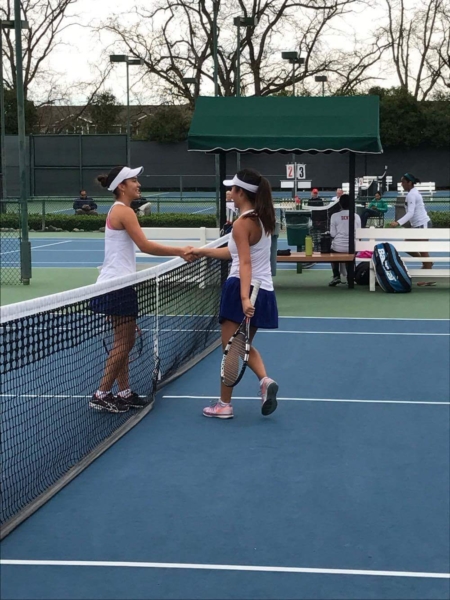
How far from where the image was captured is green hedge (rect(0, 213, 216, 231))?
98.4ft

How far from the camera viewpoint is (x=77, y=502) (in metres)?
5.61

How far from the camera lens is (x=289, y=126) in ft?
50.1

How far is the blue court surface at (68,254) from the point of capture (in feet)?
64.9

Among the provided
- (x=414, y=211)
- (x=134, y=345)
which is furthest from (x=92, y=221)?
(x=134, y=345)

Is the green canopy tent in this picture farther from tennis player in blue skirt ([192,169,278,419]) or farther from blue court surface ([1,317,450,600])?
tennis player in blue skirt ([192,169,278,419])

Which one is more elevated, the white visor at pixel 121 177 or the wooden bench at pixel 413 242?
the white visor at pixel 121 177

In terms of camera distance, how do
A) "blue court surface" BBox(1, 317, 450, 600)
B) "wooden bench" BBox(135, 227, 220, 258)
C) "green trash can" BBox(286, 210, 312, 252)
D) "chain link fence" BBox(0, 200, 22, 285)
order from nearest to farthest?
"blue court surface" BBox(1, 317, 450, 600), "wooden bench" BBox(135, 227, 220, 258), "green trash can" BBox(286, 210, 312, 252), "chain link fence" BBox(0, 200, 22, 285)

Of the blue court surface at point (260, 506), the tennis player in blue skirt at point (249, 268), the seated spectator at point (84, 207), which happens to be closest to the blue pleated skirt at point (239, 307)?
the tennis player in blue skirt at point (249, 268)

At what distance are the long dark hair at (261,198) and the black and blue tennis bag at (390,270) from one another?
8449 mm

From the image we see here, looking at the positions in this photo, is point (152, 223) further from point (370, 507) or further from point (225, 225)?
point (370, 507)

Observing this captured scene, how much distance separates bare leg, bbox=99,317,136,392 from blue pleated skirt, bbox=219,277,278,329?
2.31ft

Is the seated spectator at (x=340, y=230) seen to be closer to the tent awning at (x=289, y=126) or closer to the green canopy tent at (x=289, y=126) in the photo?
the green canopy tent at (x=289, y=126)

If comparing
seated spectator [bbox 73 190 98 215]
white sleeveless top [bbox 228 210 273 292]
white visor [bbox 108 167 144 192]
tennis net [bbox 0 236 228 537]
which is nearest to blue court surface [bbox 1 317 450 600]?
tennis net [bbox 0 236 228 537]

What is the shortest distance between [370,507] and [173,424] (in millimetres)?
2211
